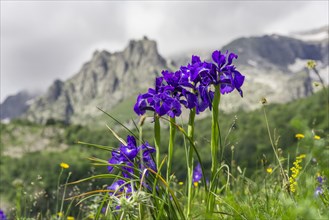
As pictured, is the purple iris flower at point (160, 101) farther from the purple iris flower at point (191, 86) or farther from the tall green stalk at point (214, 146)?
the tall green stalk at point (214, 146)

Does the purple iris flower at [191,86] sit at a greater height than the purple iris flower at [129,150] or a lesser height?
greater

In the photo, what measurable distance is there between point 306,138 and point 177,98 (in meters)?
1.96

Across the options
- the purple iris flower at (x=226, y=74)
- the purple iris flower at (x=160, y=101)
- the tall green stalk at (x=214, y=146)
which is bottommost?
the tall green stalk at (x=214, y=146)

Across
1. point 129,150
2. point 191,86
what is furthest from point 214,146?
point 129,150

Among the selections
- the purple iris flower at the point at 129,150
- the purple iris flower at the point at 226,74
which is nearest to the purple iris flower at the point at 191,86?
the purple iris flower at the point at 226,74

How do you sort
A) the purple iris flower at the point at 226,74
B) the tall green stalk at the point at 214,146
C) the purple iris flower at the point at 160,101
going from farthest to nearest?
the purple iris flower at the point at 226,74, the purple iris flower at the point at 160,101, the tall green stalk at the point at 214,146

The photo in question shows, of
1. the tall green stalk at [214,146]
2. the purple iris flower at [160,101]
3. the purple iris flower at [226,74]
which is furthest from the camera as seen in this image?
the purple iris flower at [226,74]

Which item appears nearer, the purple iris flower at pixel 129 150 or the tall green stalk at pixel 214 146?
the tall green stalk at pixel 214 146

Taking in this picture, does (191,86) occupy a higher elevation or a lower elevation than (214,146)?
higher

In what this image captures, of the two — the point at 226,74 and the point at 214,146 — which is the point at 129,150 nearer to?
the point at 214,146

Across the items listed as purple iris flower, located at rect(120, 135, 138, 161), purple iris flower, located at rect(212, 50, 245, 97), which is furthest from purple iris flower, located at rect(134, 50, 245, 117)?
purple iris flower, located at rect(120, 135, 138, 161)

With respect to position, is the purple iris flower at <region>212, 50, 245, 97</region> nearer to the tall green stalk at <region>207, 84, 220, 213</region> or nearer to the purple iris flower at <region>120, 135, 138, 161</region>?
the tall green stalk at <region>207, 84, 220, 213</region>

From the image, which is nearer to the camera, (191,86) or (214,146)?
(214,146)

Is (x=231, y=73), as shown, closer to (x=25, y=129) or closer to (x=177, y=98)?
(x=177, y=98)
